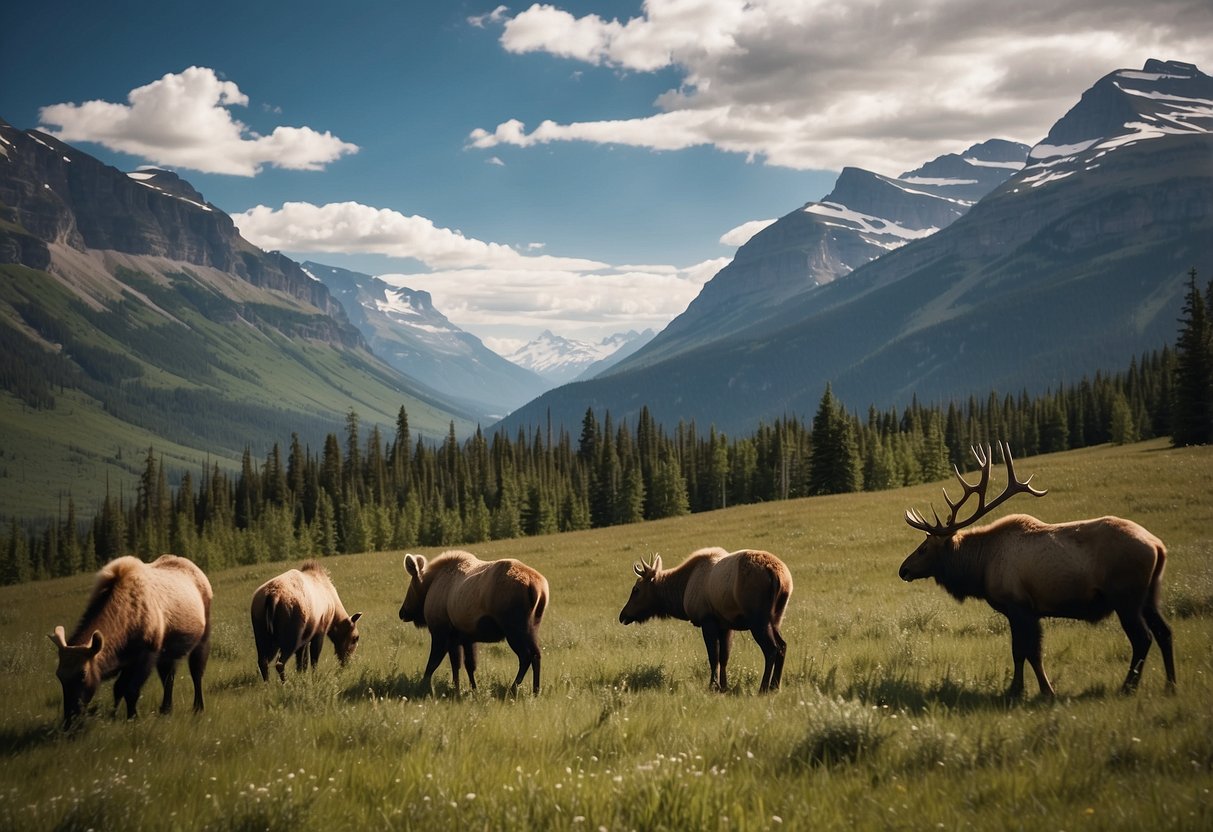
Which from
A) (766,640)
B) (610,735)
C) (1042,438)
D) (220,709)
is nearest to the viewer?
(610,735)

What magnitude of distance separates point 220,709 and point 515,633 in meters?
4.21

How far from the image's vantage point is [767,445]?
103 m

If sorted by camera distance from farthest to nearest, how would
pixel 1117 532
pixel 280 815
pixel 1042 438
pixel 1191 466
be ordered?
pixel 1042 438, pixel 1191 466, pixel 1117 532, pixel 280 815

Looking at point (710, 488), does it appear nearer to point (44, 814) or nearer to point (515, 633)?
point (515, 633)

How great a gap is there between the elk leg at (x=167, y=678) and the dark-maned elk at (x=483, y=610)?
3.60 metres

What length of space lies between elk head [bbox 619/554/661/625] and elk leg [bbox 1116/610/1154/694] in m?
7.54

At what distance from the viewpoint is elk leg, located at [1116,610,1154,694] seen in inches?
364

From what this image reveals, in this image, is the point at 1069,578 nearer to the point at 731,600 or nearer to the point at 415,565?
the point at 731,600

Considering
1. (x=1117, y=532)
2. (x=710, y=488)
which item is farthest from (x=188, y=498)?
(x=1117, y=532)

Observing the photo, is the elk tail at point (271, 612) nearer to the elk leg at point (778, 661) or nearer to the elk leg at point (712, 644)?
the elk leg at point (712, 644)

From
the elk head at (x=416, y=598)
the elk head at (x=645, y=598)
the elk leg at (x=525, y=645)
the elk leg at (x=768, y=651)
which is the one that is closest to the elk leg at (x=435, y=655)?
the elk head at (x=416, y=598)

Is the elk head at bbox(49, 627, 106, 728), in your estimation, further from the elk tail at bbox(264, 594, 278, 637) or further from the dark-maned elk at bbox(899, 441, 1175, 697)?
the dark-maned elk at bbox(899, 441, 1175, 697)

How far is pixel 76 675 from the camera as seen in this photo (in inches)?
359

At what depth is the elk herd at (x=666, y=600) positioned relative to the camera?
380 inches
